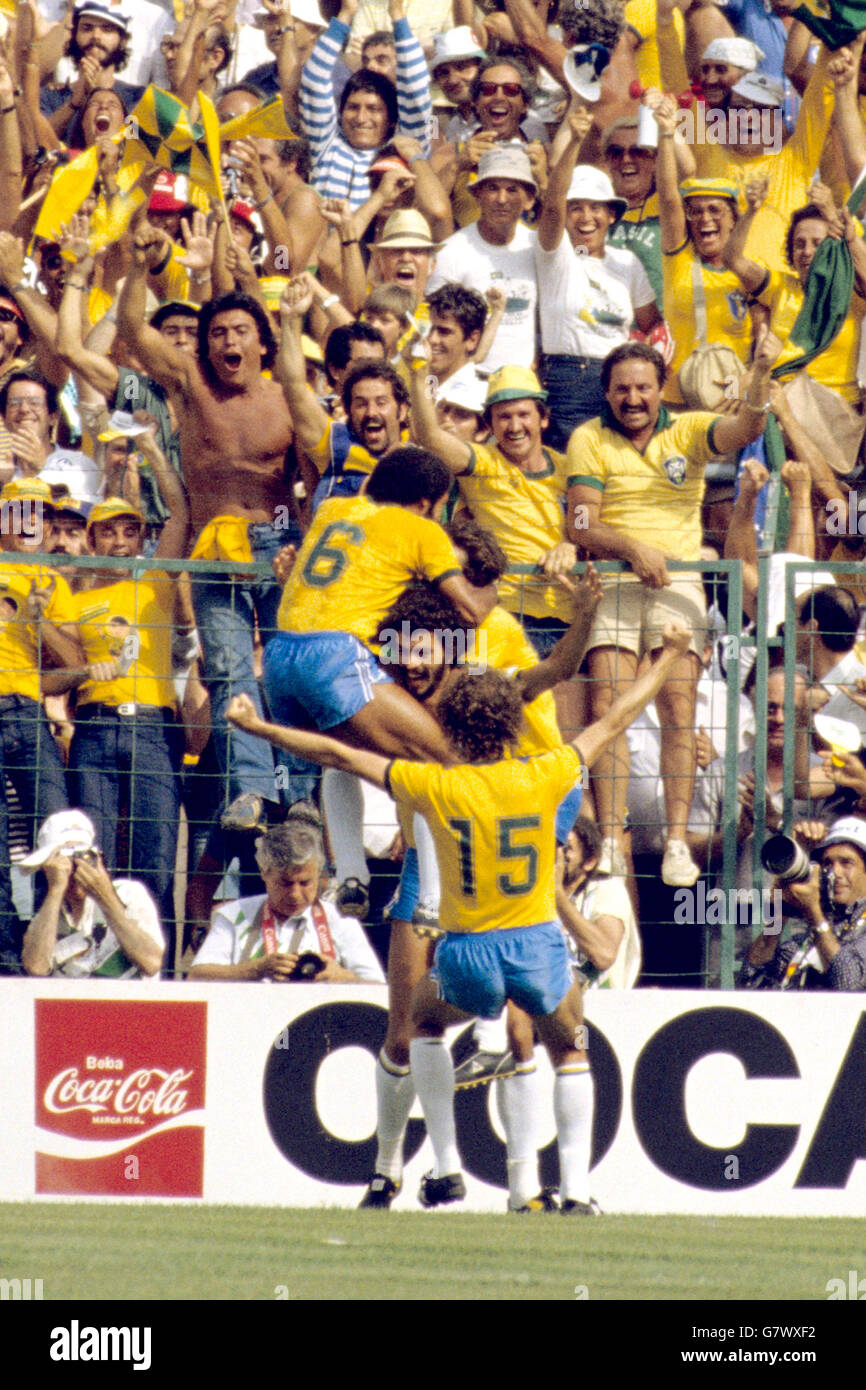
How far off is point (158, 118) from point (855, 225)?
3.50 m

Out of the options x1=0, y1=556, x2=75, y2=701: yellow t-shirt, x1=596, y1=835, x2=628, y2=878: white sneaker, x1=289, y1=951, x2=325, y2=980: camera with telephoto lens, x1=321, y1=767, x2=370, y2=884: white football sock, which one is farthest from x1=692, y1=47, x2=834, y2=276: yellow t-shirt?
x1=289, y1=951, x2=325, y2=980: camera with telephoto lens

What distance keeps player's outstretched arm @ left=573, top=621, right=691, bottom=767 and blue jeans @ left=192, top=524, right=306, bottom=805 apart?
5.00ft

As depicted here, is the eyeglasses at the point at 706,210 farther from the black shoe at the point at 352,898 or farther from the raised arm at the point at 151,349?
the black shoe at the point at 352,898

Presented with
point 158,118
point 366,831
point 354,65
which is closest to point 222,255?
point 158,118

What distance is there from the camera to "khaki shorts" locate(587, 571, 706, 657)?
8.32m

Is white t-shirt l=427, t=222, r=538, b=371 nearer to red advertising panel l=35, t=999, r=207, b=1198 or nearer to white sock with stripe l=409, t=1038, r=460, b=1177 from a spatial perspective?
red advertising panel l=35, t=999, r=207, b=1198

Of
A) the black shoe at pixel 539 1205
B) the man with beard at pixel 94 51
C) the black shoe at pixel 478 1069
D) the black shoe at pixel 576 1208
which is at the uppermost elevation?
the man with beard at pixel 94 51

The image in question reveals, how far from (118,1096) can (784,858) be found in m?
2.66

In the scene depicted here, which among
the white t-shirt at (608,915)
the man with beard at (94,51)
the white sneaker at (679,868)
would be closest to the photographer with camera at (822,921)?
the white sneaker at (679,868)

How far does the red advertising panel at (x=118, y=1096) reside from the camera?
24.9 feet

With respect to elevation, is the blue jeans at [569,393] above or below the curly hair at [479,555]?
above

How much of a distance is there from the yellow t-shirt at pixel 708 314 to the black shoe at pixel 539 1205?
4.61m

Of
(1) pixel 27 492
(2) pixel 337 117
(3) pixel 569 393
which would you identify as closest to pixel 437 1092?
(1) pixel 27 492
